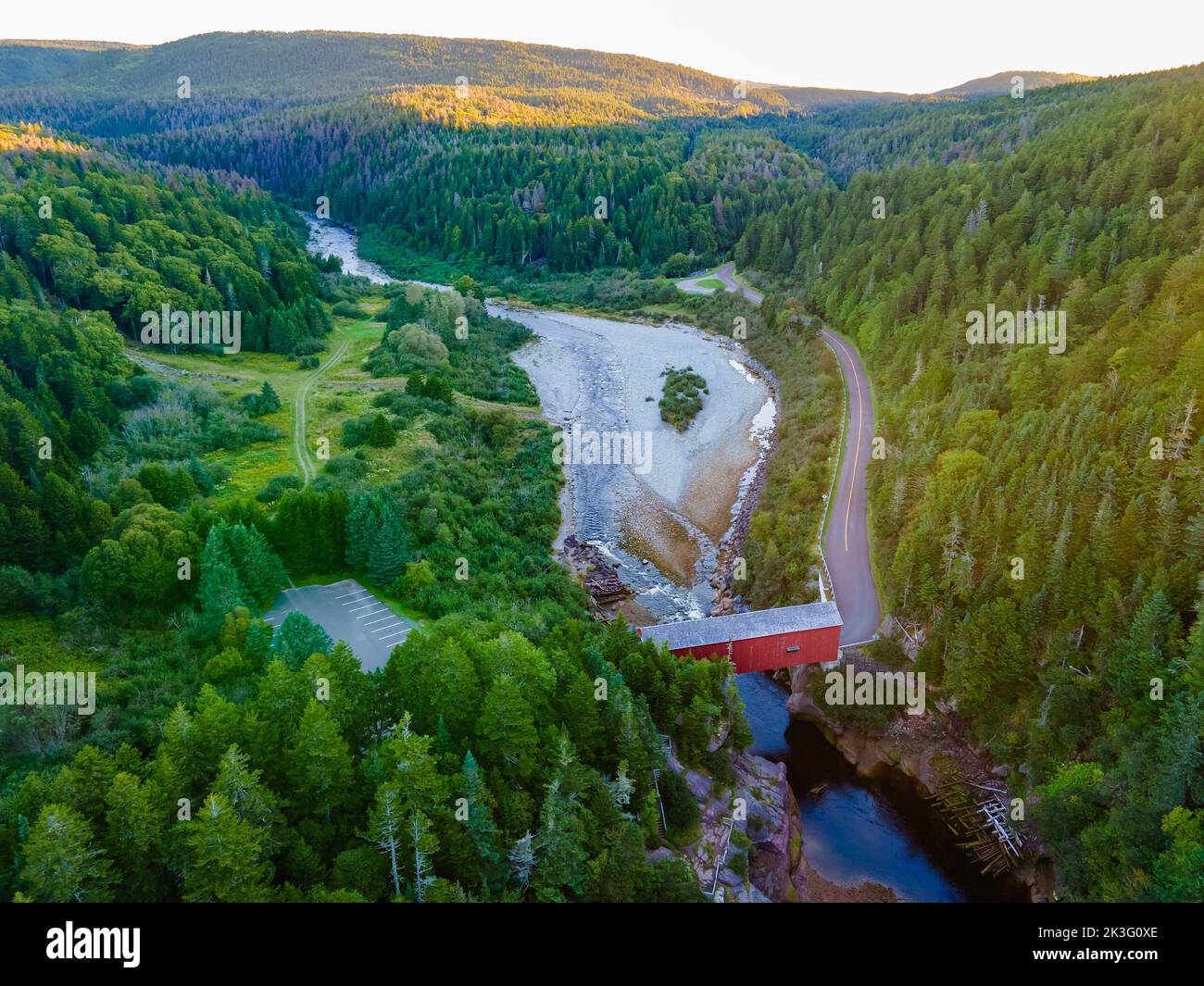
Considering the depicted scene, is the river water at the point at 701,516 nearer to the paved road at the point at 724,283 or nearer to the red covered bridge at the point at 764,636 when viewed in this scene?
the red covered bridge at the point at 764,636

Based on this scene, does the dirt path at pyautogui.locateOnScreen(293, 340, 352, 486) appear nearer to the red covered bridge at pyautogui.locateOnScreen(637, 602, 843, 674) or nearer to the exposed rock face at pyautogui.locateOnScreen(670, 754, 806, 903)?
the red covered bridge at pyautogui.locateOnScreen(637, 602, 843, 674)

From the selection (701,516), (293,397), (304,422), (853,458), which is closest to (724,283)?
(853,458)

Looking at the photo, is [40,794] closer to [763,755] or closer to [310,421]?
[763,755]

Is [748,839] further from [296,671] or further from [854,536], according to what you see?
[854,536]

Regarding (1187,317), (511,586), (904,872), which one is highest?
(1187,317)

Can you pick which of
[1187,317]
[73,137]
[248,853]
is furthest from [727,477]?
[73,137]

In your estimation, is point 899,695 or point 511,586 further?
point 511,586

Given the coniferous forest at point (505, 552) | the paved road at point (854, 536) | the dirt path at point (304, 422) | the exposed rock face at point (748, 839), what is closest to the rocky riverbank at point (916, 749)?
the coniferous forest at point (505, 552)
